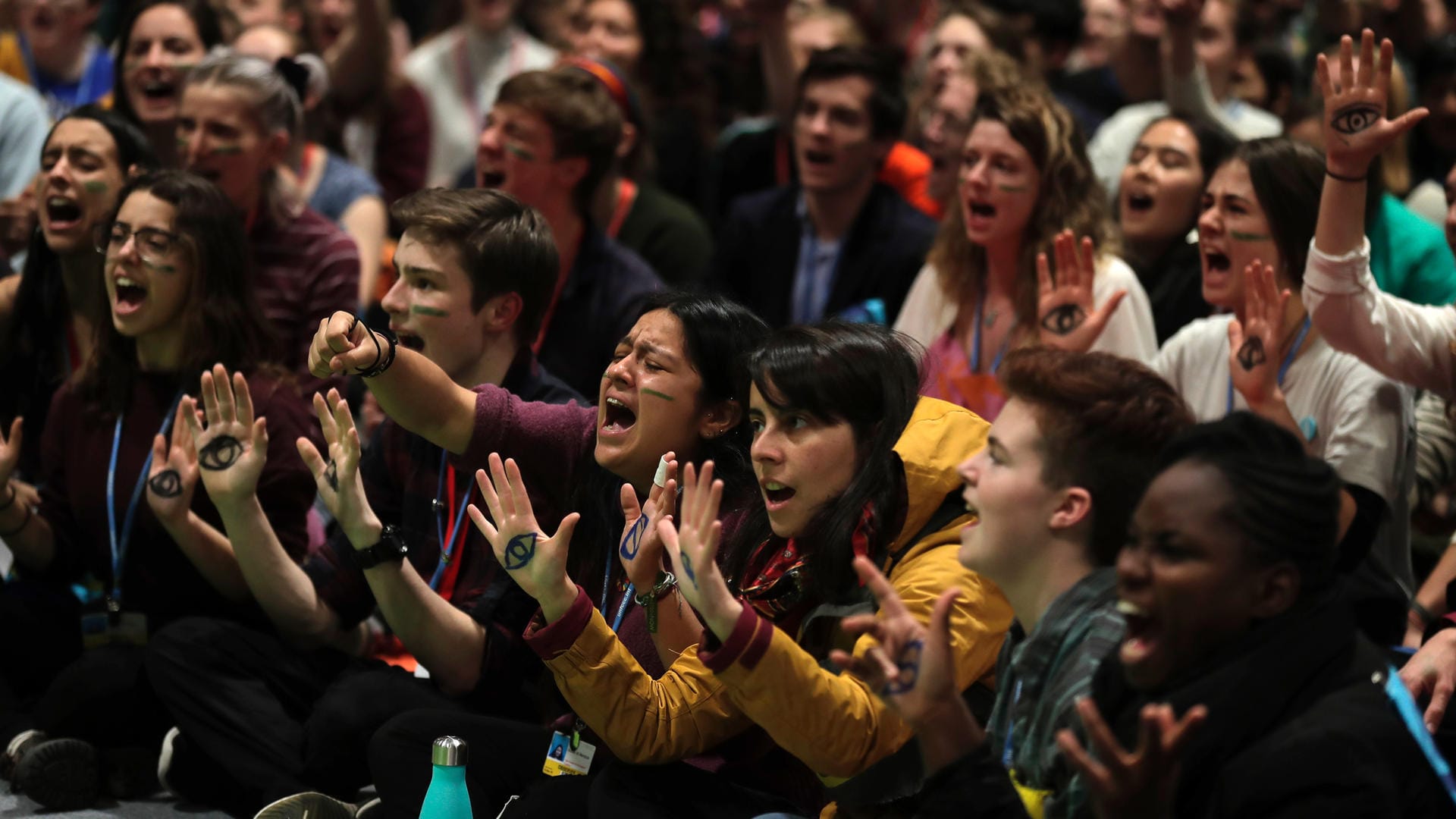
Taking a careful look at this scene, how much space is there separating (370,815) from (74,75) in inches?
150

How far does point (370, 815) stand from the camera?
327cm

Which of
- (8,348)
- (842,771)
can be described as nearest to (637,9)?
(8,348)

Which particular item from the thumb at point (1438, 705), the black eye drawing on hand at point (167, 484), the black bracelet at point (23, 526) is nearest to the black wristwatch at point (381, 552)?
the black eye drawing on hand at point (167, 484)

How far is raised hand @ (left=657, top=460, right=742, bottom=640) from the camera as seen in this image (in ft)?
7.92

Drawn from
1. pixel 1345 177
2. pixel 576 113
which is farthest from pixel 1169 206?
pixel 576 113

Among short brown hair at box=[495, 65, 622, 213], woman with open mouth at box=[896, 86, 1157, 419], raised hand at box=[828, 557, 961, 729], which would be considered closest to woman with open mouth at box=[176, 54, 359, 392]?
short brown hair at box=[495, 65, 622, 213]

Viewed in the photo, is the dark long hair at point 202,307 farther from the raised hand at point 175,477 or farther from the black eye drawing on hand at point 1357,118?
the black eye drawing on hand at point 1357,118

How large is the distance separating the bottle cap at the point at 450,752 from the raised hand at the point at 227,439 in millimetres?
798

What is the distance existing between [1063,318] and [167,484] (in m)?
1.96

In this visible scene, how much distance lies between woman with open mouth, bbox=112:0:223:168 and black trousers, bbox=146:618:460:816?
201cm

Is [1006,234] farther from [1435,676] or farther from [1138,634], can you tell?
[1138,634]

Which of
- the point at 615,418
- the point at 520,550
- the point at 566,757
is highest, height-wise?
the point at 615,418

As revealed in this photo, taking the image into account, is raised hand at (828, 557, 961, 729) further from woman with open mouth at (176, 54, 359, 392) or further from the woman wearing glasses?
woman with open mouth at (176, 54, 359, 392)

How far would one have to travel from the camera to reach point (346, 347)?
9.67 feet
